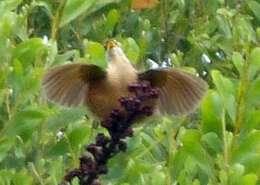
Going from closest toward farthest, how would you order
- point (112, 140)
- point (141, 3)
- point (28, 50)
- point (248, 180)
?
point (112, 140) < point (248, 180) < point (28, 50) < point (141, 3)

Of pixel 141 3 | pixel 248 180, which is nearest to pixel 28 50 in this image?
pixel 248 180

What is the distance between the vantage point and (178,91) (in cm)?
327

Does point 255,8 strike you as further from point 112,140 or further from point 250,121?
point 112,140

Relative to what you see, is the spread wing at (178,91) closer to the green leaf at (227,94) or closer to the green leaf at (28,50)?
the green leaf at (227,94)

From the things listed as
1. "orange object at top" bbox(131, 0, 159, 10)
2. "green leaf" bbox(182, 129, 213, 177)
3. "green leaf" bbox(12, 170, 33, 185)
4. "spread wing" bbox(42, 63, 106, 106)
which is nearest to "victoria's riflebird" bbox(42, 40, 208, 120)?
"spread wing" bbox(42, 63, 106, 106)

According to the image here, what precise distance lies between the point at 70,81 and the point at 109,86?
0.10 m

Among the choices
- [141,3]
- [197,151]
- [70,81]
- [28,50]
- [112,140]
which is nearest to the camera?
[112,140]

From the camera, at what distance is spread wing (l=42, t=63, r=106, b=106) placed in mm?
3184

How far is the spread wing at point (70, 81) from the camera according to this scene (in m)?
3.18

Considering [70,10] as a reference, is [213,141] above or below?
below

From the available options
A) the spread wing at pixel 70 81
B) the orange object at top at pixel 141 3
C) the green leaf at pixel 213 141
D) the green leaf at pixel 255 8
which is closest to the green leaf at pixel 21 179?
the spread wing at pixel 70 81

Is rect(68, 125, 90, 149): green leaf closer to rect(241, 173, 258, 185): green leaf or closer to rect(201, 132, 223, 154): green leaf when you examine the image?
rect(201, 132, 223, 154): green leaf

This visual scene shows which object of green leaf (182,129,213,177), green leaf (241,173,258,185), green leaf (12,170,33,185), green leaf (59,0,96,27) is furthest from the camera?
green leaf (59,0,96,27)

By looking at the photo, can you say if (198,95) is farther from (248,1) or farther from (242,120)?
(248,1)
